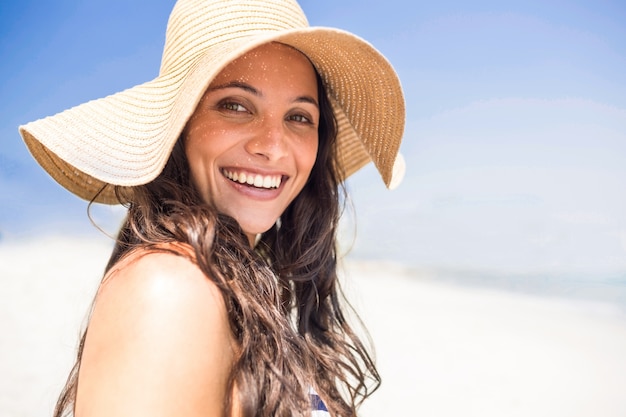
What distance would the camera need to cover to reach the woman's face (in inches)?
65.1

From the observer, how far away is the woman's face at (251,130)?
1.65 m

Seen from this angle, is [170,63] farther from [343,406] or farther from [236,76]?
[343,406]

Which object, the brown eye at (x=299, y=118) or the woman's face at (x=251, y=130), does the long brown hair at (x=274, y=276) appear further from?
the brown eye at (x=299, y=118)

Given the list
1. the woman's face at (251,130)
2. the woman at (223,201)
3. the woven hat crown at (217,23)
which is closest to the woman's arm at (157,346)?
the woman at (223,201)

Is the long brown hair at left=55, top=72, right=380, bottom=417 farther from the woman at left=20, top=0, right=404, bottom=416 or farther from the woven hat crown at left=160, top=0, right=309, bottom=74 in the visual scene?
the woven hat crown at left=160, top=0, right=309, bottom=74

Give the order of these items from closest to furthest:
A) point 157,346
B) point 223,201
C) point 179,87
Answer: point 157,346
point 179,87
point 223,201

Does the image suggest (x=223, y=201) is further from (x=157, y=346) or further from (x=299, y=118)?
(x=157, y=346)

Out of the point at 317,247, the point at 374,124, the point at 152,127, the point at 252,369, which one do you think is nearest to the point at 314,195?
the point at 317,247

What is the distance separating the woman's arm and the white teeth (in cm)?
46

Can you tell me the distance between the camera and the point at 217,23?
1662mm

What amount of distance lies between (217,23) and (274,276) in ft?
2.25

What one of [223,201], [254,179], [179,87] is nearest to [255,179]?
[254,179]

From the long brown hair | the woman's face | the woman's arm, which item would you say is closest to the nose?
the woman's face

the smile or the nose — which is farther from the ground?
the nose
